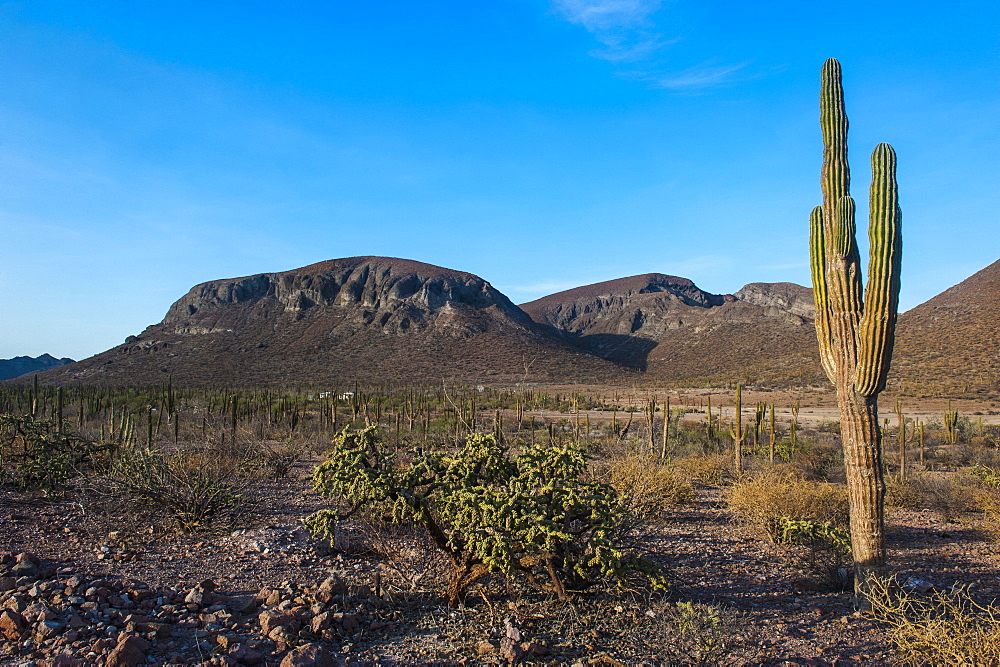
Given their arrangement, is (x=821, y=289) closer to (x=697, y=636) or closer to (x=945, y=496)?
(x=697, y=636)

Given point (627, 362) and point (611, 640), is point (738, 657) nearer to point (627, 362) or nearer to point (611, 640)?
point (611, 640)

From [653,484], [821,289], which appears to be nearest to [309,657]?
[821,289]

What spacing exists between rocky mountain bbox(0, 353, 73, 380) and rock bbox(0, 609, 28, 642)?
5545 inches

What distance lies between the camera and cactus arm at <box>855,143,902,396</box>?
480 centimetres

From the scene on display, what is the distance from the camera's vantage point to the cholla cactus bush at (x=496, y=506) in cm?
400

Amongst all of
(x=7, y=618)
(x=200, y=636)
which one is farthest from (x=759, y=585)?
(x=7, y=618)

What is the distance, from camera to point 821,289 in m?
5.37

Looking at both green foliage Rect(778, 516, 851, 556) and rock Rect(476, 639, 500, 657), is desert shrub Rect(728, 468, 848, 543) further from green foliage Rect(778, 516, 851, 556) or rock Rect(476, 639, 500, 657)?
rock Rect(476, 639, 500, 657)

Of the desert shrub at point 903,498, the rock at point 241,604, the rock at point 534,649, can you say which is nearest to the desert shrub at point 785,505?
the desert shrub at point 903,498

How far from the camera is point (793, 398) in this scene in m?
34.2

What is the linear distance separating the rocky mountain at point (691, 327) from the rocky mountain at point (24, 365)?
110954 millimetres

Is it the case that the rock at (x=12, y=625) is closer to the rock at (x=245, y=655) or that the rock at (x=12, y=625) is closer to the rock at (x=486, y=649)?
the rock at (x=245, y=655)

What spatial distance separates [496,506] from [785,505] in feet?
16.3

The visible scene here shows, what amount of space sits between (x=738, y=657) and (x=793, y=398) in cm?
3466
